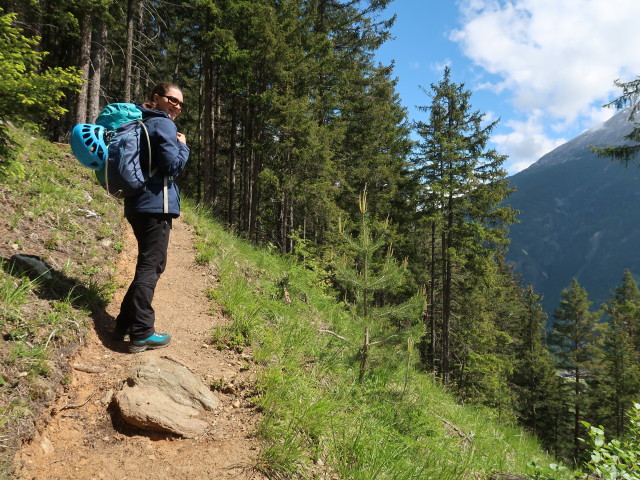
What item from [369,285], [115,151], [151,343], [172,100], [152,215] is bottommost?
[151,343]

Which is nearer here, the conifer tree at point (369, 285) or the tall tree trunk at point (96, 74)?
the conifer tree at point (369, 285)

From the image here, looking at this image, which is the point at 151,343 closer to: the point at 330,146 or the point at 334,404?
the point at 334,404

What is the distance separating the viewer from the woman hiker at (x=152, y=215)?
9.96 ft

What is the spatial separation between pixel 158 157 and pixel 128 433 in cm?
223

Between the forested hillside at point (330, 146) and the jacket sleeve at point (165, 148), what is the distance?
239 centimetres

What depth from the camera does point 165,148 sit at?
3002mm

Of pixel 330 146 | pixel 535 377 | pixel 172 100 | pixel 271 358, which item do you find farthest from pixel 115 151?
pixel 535 377

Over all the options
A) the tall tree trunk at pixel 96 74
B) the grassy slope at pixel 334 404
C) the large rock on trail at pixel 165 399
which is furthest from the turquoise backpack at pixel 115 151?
the tall tree trunk at pixel 96 74

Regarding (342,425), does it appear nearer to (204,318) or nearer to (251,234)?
(204,318)

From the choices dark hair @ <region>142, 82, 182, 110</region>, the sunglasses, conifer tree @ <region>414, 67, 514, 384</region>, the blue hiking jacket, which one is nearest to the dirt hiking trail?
the blue hiking jacket

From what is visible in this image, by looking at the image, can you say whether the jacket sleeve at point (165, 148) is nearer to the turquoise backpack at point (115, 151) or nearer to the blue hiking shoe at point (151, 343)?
the turquoise backpack at point (115, 151)

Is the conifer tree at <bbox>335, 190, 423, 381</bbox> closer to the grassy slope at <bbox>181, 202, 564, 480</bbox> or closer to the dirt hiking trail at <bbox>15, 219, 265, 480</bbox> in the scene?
the grassy slope at <bbox>181, 202, 564, 480</bbox>

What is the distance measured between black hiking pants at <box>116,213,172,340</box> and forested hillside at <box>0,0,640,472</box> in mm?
2263

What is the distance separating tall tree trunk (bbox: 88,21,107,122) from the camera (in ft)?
36.7
